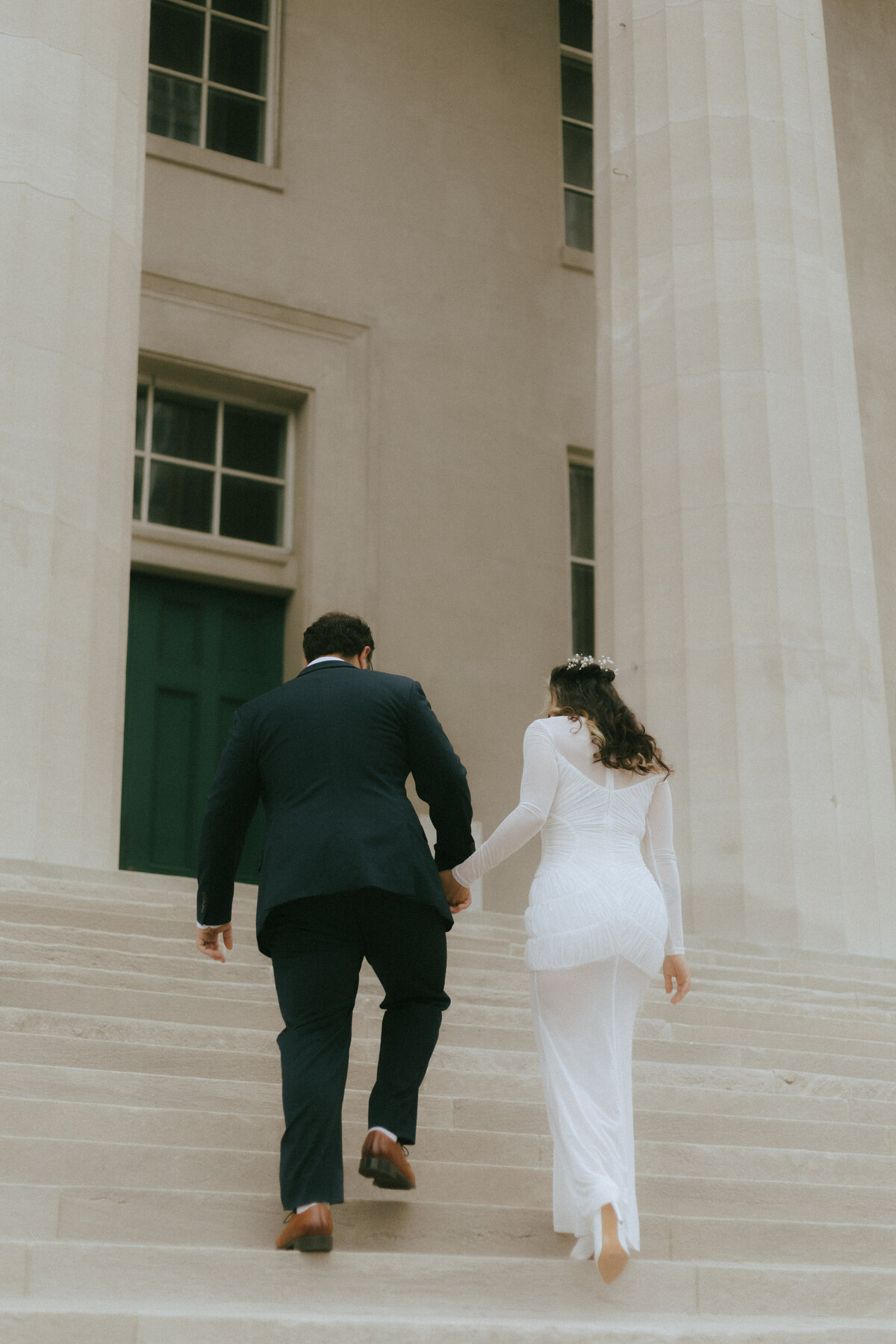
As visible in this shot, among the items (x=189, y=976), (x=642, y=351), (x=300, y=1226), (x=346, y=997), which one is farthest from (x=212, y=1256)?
(x=642, y=351)

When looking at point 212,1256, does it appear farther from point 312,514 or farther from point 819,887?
point 312,514

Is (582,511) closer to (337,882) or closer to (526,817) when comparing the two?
(526,817)

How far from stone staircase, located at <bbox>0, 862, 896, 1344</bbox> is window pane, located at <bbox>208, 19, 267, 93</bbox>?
9977 mm

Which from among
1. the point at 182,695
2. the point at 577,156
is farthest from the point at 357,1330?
the point at 577,156

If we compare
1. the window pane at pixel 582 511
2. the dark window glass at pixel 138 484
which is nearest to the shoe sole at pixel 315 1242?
the dark window glass at pixel 138 484

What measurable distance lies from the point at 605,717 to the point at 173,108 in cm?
1157

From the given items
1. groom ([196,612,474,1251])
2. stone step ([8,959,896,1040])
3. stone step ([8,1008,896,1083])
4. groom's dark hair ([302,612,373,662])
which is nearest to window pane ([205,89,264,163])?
stone step ([8,959,896,1040])

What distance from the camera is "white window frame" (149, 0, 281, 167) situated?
1465cm

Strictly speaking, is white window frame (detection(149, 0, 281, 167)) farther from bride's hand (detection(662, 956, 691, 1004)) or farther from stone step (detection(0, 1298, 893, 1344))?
stone step (detection(0, 1298, 893, 1344))

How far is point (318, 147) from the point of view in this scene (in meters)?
15.0

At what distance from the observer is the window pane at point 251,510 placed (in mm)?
14164

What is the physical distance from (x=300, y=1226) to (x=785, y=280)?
8.87 meters

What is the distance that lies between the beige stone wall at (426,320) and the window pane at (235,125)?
285 mm

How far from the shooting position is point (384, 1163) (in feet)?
13.8
